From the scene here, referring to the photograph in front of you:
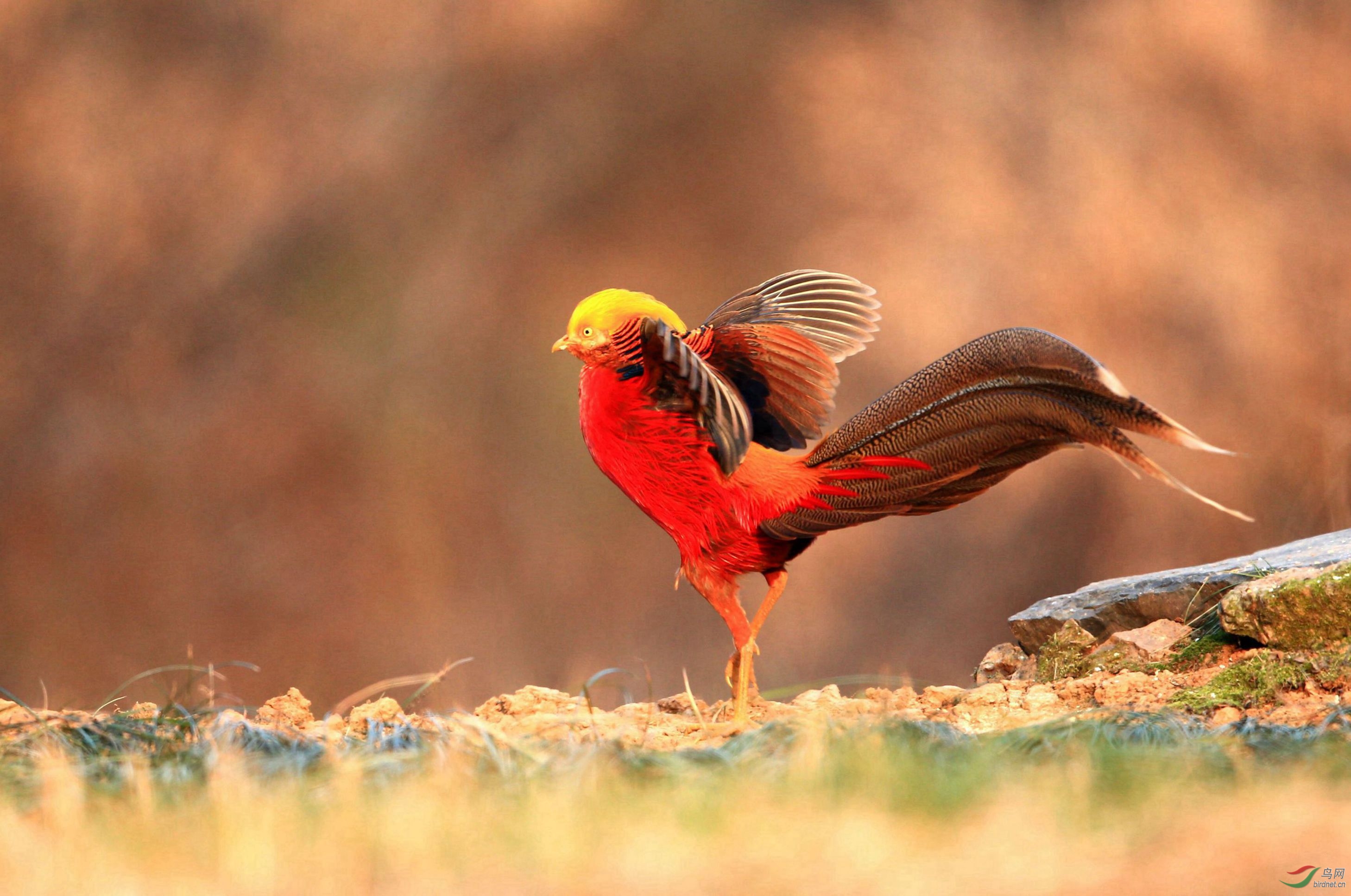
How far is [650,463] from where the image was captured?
2.73 metres

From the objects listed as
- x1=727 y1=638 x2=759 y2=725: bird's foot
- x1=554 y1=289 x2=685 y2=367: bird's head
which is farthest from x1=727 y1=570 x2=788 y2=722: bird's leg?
x1=554 y1=289 x2=685 y2=367: bird's head

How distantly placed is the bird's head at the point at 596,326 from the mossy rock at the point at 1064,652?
1.59 metres

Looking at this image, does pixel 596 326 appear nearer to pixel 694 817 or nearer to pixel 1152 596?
pixel 694 817

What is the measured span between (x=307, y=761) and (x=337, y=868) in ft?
2.12

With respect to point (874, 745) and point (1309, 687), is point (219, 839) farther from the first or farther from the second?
point (1309, 687)

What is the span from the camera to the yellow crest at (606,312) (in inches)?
106

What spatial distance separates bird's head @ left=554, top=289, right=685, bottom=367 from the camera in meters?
2.68

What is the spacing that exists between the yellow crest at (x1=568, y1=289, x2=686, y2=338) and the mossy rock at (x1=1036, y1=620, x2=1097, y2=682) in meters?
1.58

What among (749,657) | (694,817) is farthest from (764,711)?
(694,817)

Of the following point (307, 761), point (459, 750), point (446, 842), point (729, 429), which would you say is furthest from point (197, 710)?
point (729, 429)

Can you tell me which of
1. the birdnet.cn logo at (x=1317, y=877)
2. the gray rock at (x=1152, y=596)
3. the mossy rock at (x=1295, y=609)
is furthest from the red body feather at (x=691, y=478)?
the birdnet.cn logo at (x=1317, y=877)

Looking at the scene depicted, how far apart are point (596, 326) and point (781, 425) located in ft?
1.83

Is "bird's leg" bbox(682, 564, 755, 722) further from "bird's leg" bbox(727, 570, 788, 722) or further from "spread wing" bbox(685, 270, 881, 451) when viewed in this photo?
"spread wing" bbox(685, 270, 881, 451)

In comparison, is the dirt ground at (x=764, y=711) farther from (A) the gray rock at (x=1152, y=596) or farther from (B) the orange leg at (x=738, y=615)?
(A) the gray rock at (x=1152, y=596)
